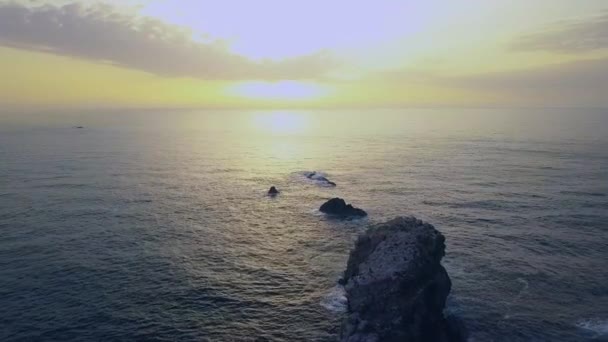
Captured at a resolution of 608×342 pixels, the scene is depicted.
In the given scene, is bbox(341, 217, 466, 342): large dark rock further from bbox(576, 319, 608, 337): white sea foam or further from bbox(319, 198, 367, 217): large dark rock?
bbox(319, 198, 367, 217): large dark rock

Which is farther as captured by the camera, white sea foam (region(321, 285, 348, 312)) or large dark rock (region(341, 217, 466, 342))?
white sea foam (region(321, 285, 348, 312))

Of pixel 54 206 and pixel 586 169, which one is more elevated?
pixel 586 169

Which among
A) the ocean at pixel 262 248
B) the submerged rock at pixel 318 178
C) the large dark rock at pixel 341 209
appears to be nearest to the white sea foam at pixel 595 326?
the ocean at pixel 262 248

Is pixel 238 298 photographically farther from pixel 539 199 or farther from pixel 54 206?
pixel 539 199

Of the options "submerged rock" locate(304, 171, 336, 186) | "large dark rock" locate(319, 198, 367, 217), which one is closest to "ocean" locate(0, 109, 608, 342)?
"submerged rock" locate(304, 171, 336, 186)

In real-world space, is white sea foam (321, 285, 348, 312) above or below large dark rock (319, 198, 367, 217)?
below

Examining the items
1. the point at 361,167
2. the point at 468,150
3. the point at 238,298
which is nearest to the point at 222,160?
the point at 361,167
